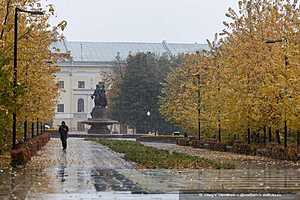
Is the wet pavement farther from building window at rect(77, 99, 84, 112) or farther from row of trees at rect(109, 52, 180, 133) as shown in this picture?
building window at rect(77, 99, 84, 112)

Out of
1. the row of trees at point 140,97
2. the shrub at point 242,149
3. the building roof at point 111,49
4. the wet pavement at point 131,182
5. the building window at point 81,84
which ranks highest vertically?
the building roof at point 111,49

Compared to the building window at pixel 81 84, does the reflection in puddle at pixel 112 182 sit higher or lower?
lower

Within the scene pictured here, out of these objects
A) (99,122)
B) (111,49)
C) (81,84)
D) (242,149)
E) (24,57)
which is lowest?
(242,149)

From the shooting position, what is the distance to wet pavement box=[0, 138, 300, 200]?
1936 cm

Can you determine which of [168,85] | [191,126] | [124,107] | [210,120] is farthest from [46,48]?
[124,107]

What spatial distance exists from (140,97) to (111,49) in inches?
1539

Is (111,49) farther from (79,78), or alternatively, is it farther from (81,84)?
(79,78)

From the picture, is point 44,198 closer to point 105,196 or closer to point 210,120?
point 105,196

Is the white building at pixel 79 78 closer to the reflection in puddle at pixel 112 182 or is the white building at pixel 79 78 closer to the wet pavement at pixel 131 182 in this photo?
the wet pavement at pixel 131 182

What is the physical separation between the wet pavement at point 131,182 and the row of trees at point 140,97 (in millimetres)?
71731

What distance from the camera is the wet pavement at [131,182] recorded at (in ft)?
63.5

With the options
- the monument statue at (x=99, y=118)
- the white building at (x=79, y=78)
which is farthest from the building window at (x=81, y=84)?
the monument statue at (x=99, y=118)

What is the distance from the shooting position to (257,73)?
151 feet

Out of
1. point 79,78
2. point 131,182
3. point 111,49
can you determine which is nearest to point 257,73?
point 131,182
